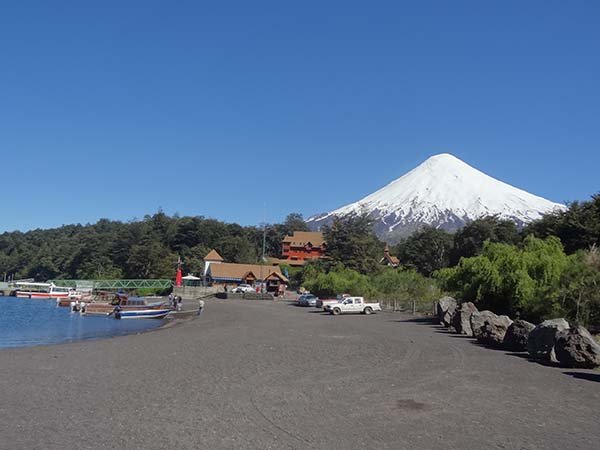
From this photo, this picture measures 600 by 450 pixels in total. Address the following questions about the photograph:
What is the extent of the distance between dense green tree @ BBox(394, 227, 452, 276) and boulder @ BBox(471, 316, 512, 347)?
68.9 m

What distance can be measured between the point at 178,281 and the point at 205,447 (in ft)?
283

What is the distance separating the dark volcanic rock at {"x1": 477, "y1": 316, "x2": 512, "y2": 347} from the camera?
24.0 meters

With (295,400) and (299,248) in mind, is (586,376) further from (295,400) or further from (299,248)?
(299,248)

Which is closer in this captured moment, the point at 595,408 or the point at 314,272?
the point at 595,408

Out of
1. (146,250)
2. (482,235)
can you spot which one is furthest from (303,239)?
(482,235)

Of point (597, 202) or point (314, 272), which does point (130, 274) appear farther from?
point (597, 202)

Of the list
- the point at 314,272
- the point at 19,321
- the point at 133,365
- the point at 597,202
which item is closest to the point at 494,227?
the point at 597,202

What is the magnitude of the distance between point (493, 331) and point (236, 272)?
80830mm

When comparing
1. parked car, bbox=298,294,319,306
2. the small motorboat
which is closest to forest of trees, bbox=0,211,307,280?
parked car, bbox=298,294,319,306

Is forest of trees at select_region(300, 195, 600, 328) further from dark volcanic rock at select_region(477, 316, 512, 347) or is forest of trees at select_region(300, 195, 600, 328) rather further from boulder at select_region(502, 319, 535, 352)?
boulder at select_region(502, 319, 535, 352)

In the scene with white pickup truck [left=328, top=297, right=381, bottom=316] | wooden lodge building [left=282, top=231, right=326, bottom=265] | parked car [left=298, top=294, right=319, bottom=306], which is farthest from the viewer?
wooden lodge building [left=282, top=231, right=326, bottom=265]

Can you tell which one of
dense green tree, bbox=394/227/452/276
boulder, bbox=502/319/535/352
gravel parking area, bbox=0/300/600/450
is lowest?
gravel parking area, bbox=0/300/600/450

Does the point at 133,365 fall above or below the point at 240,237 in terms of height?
below

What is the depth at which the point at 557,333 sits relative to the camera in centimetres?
1872
